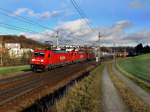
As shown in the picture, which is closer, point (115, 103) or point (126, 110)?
point (126, 110)

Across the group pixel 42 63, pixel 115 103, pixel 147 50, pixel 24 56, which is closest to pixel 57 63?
pixel 42 63

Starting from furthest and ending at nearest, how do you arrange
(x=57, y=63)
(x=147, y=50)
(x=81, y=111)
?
1. (x=147, y=50)
2. (x=57, y=63)
3. (x=81, y=111)

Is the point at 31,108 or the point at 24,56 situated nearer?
the point at 31,108

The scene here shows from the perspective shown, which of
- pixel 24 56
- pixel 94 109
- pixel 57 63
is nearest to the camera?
pixel 94 109

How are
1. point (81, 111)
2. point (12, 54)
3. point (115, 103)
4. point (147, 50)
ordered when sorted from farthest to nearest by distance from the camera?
point (147, 50)
point (12, 54)
point (115, 103)
point (81, 111)

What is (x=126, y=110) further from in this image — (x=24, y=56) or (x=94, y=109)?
(x=24, y=56)

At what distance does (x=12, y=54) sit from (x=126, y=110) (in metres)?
54.1

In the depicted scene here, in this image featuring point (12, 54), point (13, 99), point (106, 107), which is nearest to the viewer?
point (106, 107)

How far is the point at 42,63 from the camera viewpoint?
159ft

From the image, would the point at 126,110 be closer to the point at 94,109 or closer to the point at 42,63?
the point at 94,109

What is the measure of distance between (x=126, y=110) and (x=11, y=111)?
17.9 feet

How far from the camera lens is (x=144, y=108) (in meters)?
15.0

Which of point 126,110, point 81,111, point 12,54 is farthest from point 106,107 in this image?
point 12,54

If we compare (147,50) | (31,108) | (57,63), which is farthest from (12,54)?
(147,50)
